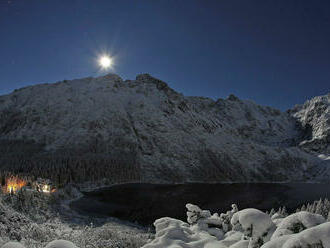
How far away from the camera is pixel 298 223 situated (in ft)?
21.6

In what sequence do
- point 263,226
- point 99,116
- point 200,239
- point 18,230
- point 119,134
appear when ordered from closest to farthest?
point 263,226
point 200,239
point 18,230
point 119,134
point 99,116

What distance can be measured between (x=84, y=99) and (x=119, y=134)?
55412 millimetres

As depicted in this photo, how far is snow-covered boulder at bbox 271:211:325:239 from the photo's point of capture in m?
6.37

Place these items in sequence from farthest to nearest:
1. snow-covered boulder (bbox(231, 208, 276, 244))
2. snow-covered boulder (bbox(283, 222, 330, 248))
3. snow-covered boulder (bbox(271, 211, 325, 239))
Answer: snow-covered boulder (bbox(231, 208, 276, 244))
snow-covered boulder (bbox(271, 211, 325, 239))
snow-covered boulder (bbox(283, 222, 330, 248))

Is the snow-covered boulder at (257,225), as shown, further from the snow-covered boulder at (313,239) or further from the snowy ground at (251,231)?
the snow-covered boulder at (313,239)

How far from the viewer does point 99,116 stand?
156125 millimetres

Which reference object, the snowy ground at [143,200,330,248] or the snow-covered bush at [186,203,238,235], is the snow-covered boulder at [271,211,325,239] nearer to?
the snowy ground at [143,200,330,248]

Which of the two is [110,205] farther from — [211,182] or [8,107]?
[8,107]

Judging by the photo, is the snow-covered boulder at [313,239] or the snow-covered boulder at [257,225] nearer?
the snow-covered boulder at [313,239]

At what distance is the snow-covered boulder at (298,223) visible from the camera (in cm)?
637

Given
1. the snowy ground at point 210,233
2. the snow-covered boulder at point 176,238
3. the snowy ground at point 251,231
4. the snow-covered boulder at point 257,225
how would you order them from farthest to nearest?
the snow-covered boulder at point 176,238 < the snow-covered boulder at point 257,225 < the snowy ground at point 210,233 < the snowy ground at point 251,231

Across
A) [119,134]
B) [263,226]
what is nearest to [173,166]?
[119,134]

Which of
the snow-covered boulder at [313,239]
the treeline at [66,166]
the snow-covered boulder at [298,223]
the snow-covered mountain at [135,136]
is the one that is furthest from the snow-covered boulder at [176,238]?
the snow-covered mountain at [135,136]

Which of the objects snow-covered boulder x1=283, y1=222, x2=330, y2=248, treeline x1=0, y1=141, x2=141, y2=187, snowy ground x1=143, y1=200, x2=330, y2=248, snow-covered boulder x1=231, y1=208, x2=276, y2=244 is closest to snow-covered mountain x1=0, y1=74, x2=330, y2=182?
treeline x1=0, y1=141, x2=141, y2=187
